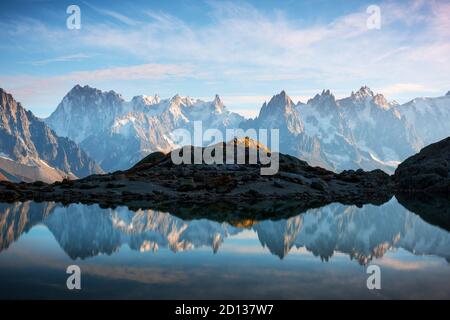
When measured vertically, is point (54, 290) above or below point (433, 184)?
below

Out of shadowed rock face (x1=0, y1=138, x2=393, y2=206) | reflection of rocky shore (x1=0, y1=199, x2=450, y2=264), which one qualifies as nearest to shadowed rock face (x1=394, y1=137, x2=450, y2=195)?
shadowed rock face (x1=0, y1=138, x2=393, y2=206)

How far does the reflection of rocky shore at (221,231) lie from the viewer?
131ft

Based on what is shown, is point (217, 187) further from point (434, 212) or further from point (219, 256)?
point (219, 256)

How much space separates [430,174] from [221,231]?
88.5m

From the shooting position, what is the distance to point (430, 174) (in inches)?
4756

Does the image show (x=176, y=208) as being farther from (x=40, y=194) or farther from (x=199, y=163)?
(x=199, y=163)

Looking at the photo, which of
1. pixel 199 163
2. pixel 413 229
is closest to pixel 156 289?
pixel 413 229

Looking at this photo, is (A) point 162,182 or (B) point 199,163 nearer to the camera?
(A) point 162,182

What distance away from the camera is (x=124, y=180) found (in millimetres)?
100875

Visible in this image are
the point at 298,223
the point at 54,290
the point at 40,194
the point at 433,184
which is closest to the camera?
the point at 54,290

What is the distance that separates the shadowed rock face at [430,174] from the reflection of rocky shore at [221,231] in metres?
51.3

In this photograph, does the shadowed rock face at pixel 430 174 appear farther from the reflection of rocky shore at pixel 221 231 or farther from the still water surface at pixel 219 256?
the still water surface at pixel 219 256

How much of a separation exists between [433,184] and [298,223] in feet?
244

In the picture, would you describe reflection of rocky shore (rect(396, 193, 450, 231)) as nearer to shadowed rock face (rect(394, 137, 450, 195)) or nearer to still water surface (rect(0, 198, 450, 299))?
still water surface (rect(0, 198, 450, 299))
